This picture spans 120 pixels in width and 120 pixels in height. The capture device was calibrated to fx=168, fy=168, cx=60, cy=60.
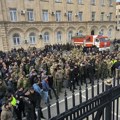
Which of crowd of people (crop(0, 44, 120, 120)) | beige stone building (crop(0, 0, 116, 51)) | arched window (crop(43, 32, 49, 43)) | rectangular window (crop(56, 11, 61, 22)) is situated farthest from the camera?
rectangular window (crop(56, 11, 61, 22))

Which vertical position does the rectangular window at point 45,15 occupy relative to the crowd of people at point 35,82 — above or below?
above

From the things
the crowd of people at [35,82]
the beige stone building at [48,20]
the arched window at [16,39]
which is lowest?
the crowd of people at [35,82]

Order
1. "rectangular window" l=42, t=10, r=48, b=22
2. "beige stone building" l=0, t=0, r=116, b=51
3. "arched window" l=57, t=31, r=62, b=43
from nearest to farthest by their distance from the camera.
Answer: "beige stone building" l=0, t=0, r=116, b=51
"rectangular window" l=42, t=10, r=48, b=22
"arched window" l=57, t=31, r=62, b=43

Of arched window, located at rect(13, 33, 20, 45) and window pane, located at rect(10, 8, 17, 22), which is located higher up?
window pane, located at rect(10, 8, 17, 22)

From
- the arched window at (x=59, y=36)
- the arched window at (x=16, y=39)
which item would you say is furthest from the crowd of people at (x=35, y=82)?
the arched window at (x=59, y=36)

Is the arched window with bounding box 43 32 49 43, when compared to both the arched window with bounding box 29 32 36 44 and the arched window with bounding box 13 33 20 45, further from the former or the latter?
the arched window with bounding box 13 33 20 45

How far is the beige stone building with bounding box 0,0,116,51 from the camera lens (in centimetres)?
2672

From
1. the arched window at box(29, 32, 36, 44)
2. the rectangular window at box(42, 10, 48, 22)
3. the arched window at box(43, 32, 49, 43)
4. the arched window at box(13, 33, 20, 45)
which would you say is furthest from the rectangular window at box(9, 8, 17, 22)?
the arched window at box(43, 32, 49, 43)

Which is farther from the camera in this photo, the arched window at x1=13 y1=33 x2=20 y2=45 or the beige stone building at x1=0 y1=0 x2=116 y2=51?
the arched window at x1=13 y1=33 x2=20 y2=45

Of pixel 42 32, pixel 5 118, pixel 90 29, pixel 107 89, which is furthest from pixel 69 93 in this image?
pixel 90 29

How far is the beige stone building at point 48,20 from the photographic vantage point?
87.7ft

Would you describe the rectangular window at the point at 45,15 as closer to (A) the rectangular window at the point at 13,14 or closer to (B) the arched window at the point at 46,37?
(B) the arched window at the point at 46,37

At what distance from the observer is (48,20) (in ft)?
102

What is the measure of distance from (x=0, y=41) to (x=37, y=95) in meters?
21.1
